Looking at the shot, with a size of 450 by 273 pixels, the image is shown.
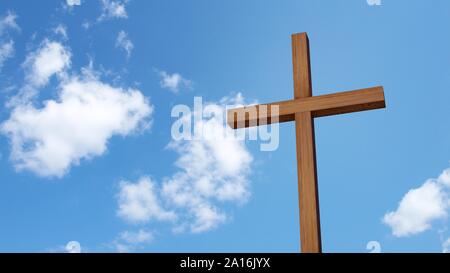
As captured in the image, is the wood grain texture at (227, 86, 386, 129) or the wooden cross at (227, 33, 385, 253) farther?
the wood grain texture at (227, 86, 386, 129)

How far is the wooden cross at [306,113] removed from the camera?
391 centimetres

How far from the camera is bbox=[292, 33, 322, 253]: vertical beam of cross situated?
3861 millimetres

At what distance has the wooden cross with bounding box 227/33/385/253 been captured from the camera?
12.8ft

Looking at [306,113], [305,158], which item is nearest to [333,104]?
[306,113]

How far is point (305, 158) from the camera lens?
4098 millimetres

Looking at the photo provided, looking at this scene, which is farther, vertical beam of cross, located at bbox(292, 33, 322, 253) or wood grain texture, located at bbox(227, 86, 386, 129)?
wood grain texture, located at bbox(227, 86, 386, 129)

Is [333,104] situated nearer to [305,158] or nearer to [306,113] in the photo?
[306,113]

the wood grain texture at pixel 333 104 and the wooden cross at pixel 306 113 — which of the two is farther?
the wood grain texture at pixel 333 104

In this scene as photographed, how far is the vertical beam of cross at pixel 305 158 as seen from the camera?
152 inches
